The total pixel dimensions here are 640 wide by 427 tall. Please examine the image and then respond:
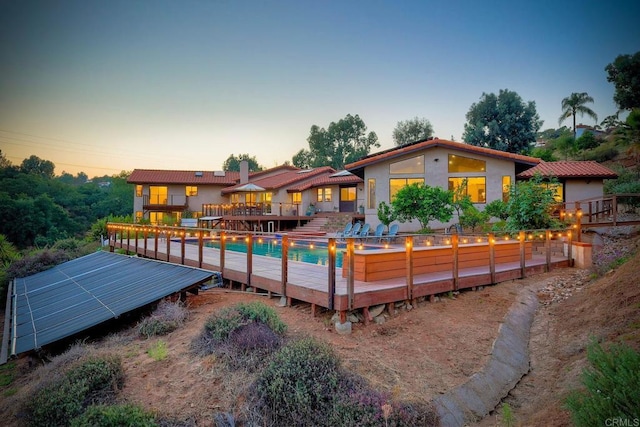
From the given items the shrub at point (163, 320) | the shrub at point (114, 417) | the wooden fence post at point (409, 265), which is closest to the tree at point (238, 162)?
the shrub at point (163, 320)

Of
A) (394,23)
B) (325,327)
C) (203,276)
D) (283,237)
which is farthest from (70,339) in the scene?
(394,23)

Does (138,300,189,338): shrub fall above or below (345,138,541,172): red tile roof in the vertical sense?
below

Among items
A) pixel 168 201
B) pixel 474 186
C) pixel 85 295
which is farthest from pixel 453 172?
pixel 168 201

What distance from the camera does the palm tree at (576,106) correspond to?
38594 mm

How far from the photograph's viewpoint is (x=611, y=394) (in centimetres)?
259

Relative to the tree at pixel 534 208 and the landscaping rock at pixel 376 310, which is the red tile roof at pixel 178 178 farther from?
the landscaping rock at pixel 376 310

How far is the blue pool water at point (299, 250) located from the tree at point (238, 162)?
58351 mm

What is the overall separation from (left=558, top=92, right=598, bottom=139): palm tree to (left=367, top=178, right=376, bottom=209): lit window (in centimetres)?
3315

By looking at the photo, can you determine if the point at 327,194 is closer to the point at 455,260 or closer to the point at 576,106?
the point at 455,260

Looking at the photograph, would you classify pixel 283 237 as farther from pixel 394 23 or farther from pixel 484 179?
pixel 394 23

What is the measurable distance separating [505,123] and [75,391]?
35.5 m

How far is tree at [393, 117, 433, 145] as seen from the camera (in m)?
43.6

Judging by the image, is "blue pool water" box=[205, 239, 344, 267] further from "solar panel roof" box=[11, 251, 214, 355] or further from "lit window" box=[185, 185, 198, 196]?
"lit window" box=[185, 185, 198, 196]

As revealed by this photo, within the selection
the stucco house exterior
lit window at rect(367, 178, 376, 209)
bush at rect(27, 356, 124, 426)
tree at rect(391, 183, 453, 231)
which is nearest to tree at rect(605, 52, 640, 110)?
the stucco house exterior
